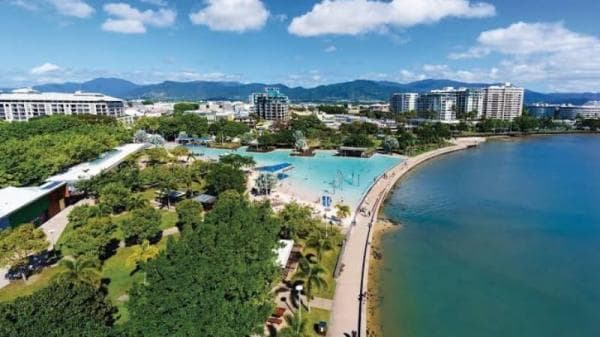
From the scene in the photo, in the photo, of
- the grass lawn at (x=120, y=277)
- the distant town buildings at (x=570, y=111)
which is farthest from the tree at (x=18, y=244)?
the distant town buildings at (x=570, y=111)

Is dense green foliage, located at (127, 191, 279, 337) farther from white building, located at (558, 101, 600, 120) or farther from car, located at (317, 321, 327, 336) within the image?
white building, located at (558, 101, 600, 120)

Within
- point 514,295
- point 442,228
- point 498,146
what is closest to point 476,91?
point 498,146

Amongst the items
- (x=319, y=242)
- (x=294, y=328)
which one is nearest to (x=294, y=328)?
(x=294, y=328)

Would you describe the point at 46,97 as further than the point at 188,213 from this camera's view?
Yes

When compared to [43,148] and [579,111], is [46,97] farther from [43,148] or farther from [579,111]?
[579,111]

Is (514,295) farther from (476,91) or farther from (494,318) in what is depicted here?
(476,91)

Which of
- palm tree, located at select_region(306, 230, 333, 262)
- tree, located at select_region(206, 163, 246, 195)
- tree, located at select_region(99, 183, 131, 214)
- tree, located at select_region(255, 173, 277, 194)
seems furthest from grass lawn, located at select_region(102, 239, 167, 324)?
tree, located at select_region(255, 173, 277, 194)
